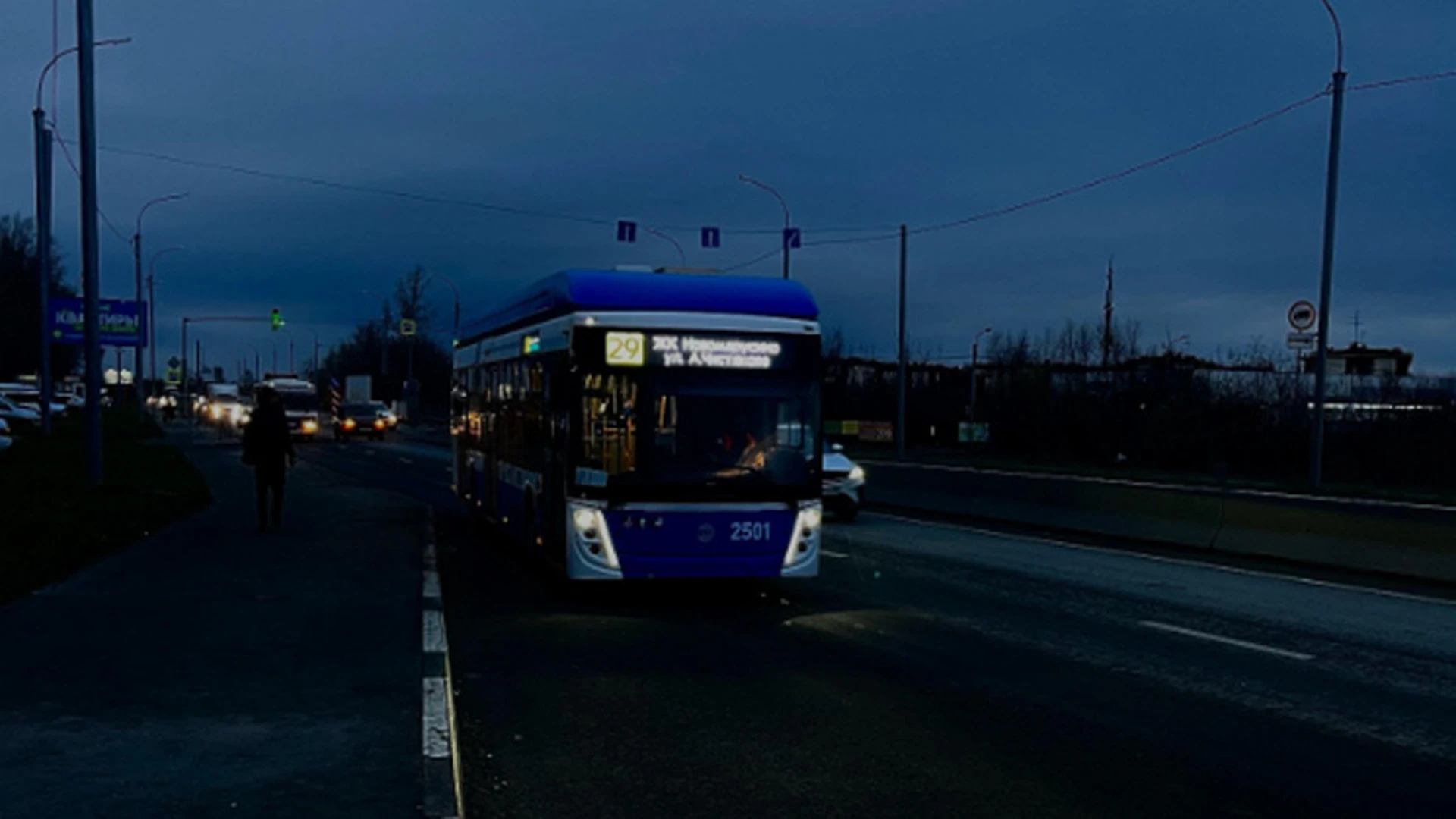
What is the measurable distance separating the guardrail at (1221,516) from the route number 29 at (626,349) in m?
9.98

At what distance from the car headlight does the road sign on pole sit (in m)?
16.7

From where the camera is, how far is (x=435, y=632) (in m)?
10.0

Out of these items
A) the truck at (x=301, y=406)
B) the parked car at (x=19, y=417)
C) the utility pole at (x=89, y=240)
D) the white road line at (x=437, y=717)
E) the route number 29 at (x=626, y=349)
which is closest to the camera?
the white road line at (x=437, y=717)

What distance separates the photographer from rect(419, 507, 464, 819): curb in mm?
5664

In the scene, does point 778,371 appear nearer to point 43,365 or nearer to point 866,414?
point 43,365

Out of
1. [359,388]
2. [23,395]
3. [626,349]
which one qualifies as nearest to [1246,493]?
[626,349]

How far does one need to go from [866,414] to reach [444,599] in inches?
2384

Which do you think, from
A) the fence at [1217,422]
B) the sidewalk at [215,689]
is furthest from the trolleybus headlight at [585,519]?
the fence at [1217,422]

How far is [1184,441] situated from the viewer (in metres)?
48.3

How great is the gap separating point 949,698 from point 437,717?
3194mm

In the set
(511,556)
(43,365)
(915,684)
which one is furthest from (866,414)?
(915,684)

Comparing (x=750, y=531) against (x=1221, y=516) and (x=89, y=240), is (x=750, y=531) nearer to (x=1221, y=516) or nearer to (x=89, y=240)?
(x=1221, y=516)

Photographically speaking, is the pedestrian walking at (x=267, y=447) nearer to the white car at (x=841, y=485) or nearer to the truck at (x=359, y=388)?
the white car at (x=841, y=485)

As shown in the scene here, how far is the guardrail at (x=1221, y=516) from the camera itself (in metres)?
16.1
